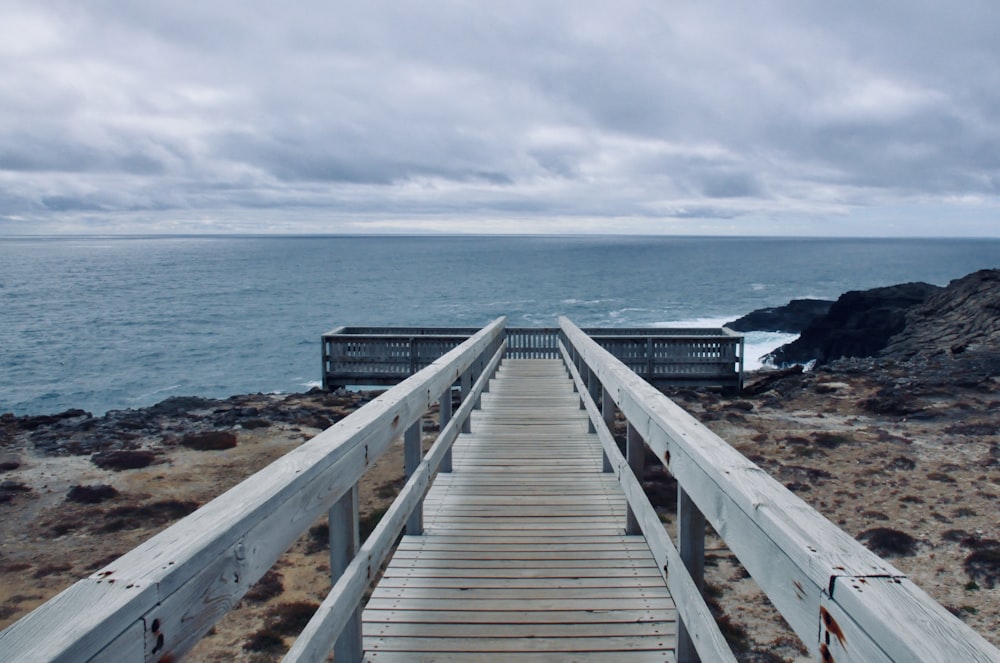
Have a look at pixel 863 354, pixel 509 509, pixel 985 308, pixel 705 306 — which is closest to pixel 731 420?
pixel 509 509

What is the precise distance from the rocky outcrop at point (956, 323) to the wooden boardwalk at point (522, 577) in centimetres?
1378

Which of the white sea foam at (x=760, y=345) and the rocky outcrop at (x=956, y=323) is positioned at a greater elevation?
the rocky outcrop at (x=956, y=323)

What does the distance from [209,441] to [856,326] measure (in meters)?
30.9

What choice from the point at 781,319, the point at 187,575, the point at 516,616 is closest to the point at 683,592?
the point at 516,616

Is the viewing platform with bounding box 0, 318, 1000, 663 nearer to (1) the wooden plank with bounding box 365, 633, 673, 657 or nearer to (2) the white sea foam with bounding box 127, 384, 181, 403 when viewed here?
(1) the wooden plank with bounding box 365, 633, 673, 657

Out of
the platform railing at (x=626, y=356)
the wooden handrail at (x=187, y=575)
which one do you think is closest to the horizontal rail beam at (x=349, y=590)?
the wooden handrail at (x=187, y=575)

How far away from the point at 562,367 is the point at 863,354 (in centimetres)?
2143

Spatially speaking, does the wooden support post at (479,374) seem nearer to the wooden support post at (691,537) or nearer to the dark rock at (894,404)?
the dark rock at (894,404)

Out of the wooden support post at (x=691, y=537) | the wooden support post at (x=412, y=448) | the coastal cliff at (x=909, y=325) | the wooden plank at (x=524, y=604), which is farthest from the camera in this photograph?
the coastal cliff at (x=909, y=325)

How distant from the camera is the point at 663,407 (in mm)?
3039

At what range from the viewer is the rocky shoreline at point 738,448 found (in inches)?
187

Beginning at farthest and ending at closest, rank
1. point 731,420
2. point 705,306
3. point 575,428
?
point 705,306, point 731,420, point 575,428

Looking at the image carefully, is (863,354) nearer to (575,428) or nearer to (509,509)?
(575,428)

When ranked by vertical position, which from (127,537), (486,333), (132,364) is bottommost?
(132,364)
